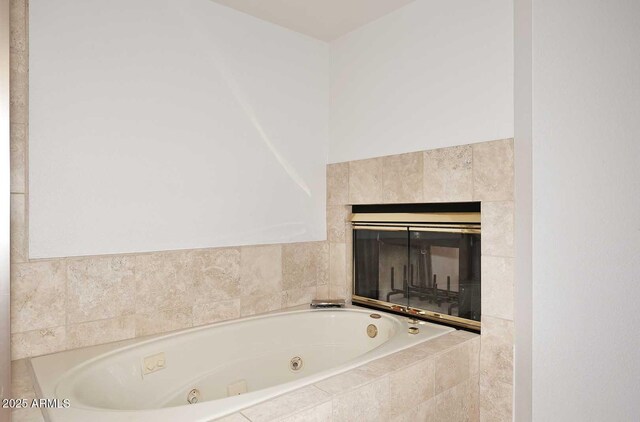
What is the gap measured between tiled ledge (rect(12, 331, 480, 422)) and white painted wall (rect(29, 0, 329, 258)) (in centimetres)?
76

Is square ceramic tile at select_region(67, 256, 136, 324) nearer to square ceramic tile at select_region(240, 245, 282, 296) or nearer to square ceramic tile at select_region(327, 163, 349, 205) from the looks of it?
square ceramic tile at select_region(240, 245, 282, 296)

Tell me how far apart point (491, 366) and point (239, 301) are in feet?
4.55

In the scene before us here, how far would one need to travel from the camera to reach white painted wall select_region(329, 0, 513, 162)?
1.95 metres

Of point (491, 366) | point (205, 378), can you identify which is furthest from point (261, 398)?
point (491, 366)

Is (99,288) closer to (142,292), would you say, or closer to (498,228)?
(142,292)

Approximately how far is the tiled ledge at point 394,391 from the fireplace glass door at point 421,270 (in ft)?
0.80

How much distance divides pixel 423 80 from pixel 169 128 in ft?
4.74

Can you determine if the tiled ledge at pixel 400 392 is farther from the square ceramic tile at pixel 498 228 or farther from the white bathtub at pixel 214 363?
the square ceramic tile at pixel 498 228

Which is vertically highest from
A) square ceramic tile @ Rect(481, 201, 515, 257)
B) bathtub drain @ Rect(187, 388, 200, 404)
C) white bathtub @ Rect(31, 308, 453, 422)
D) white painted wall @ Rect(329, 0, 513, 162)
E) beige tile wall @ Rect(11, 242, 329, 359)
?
white painted wall @ Rect(329, 0, 513, 162)

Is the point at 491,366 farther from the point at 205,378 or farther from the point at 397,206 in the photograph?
the point at 205,378

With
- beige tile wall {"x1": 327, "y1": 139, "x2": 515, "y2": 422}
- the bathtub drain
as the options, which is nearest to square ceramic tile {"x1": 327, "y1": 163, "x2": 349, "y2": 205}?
beige tile wall {"x1": 327, "y1": 139, "x2": 515, "y2": 422}

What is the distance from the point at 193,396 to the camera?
191cm

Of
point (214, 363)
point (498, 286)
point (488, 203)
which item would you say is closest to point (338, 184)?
point (488, 203)

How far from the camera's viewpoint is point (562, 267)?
165 centimetres
